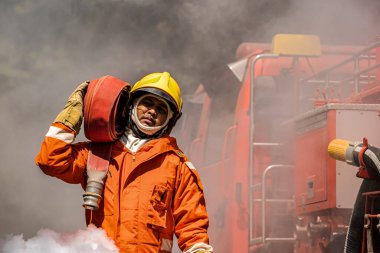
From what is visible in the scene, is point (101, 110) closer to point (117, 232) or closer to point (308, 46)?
point (117, 232)

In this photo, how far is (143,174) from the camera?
184 inches

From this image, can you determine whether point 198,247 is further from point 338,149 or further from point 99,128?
point 338,149

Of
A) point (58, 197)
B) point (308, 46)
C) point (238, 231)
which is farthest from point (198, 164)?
point (58, 197)

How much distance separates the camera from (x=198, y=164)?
9547mm

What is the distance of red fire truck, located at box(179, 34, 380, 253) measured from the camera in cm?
648

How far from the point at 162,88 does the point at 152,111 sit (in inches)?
4.8

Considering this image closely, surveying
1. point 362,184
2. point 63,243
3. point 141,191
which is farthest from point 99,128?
point 362,184

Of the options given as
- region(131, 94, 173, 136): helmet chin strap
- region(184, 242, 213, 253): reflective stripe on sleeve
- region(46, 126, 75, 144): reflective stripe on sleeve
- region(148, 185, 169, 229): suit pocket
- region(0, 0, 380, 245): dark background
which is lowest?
region(184, 242, 213, 253): reflective stripe on sleeve

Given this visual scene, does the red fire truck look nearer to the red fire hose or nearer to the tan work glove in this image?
the red fire hose

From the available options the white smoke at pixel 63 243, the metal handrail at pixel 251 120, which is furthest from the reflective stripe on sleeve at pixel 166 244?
the metal handrail at pixel 251 120

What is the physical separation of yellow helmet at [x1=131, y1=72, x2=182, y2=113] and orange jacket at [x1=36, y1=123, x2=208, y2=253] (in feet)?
0.67

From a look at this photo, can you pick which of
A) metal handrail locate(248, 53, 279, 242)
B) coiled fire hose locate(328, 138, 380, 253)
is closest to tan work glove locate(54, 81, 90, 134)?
coiled fire hose locate(328, 138, 380, 253)

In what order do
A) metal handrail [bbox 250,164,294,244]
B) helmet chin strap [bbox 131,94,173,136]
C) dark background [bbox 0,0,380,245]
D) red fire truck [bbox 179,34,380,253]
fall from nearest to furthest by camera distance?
helmet chin strap [bbox 131,94,173,136] < red fire truck [bbox 179,34,380,253] < metal handrail [bbox 250,164,294,244] < dark background [bbox 0,0,380,245]

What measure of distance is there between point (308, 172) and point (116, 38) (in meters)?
4.72
